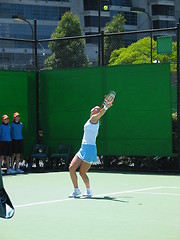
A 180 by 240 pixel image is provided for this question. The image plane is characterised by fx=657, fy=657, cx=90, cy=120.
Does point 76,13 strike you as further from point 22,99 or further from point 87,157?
point 87,157

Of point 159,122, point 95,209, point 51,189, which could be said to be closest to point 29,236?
point 95,209

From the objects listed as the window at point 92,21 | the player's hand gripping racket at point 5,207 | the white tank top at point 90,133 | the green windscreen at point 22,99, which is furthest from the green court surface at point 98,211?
the window at point 92,21

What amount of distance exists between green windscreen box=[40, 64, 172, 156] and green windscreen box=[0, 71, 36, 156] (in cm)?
30

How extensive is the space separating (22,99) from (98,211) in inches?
358

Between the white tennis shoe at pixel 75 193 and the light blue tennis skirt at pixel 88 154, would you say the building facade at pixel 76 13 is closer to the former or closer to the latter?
the light blue tennis skirt at pixel 88 154

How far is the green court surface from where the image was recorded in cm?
753

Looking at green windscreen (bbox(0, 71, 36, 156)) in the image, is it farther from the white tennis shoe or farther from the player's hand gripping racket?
the player's hand gripping racket

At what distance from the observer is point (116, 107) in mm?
16797

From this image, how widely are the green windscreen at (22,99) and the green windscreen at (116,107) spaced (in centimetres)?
30

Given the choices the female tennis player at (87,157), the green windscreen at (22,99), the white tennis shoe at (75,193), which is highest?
the green windscreen at (22,99)

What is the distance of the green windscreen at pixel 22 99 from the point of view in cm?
1755

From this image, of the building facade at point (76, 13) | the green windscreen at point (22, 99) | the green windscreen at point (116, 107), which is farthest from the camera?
the building facade at point (76, 13)

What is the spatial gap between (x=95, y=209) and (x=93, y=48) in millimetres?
52102

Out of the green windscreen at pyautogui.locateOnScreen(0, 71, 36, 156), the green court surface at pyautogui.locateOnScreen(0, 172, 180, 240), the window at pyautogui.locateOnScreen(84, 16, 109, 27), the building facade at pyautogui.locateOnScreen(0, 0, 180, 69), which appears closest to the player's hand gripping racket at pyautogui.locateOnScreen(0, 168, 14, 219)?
the green court surface at pyautogui.locateOnScreen(0, 172, 180, 240)
